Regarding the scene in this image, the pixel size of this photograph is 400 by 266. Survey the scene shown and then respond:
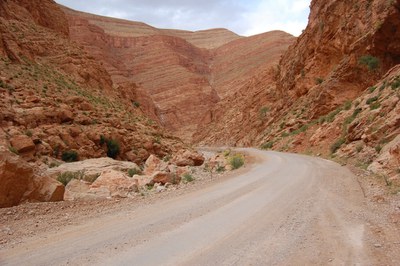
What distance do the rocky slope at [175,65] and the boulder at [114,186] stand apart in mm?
57911

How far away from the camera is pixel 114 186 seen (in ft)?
40.3

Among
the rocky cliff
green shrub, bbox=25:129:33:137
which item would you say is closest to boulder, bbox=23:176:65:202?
the rocky cliff

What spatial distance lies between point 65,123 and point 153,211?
18.6m

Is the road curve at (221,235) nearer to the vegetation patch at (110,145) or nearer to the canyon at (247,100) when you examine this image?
the canyon at (247,100)

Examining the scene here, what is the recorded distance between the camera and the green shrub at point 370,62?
1181 inches

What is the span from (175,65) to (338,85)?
8469 centimetres

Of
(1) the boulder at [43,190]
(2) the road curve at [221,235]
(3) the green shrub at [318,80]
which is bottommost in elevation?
(1) the boulder at [43,190]

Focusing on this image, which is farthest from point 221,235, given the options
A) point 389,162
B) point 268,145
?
point 268,145

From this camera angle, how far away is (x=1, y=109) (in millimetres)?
20906

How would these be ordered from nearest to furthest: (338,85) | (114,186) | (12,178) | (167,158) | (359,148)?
1. (12,178)
2. (114,186)
3. (359,148)
4. (167,158)
5. (338,85)

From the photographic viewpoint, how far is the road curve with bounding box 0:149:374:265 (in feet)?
16.4

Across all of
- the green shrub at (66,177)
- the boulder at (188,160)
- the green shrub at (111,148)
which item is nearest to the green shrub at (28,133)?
the green shrub at (111,148)

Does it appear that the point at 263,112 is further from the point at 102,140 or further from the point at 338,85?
the point at 102,140

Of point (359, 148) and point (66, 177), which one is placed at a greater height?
point (359, 148)
